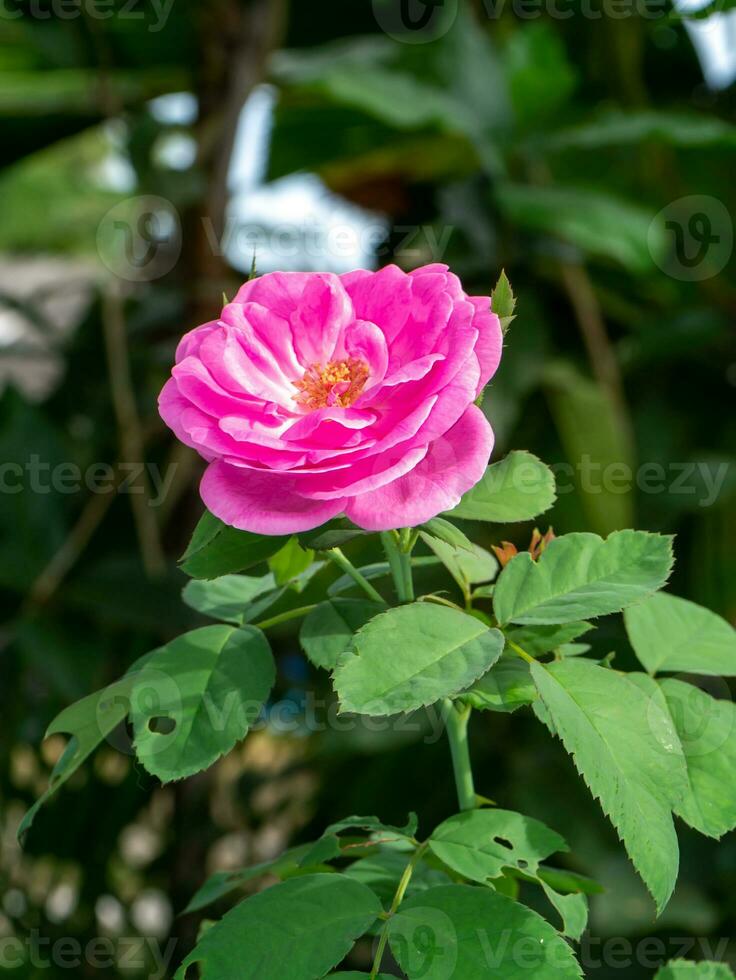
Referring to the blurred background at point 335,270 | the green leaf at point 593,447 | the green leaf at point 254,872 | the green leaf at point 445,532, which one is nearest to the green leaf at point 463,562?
the green leaf at point 445,532

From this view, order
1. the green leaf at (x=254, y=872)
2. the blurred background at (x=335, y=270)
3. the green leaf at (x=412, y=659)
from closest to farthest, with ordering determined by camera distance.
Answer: the green leaf at (x=412, y=659), the green leaf at (x=254, y=872), the blurred background at (x=335, y=270)

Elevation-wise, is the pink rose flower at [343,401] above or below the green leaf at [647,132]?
below

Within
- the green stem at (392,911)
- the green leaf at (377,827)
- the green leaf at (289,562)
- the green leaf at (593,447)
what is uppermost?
the green leaf at (289,562)

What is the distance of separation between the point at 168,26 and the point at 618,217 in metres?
0.59

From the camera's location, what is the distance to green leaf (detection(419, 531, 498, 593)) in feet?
1.07

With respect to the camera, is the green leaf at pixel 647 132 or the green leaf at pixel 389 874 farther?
the green leaf at pixel 647 132

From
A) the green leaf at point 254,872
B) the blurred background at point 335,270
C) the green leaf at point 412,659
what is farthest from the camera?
the blurred background at point 335,270

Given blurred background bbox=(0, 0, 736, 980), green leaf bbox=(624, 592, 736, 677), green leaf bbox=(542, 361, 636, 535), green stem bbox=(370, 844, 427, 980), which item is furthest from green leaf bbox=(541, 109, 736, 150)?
green stem bbox=(370, 844, 427, 980)

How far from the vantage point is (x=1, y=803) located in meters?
1.04

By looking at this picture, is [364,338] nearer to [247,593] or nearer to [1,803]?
[247,593]

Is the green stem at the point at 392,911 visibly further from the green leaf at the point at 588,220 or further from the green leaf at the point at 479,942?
the green leaf at the point at 588,220

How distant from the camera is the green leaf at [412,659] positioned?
0.86 ft

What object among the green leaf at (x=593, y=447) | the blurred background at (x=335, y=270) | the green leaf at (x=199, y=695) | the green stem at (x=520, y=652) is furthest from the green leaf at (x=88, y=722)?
the green leaf at (x=593, y=447)

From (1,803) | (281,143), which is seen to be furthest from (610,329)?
(1,803)
